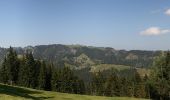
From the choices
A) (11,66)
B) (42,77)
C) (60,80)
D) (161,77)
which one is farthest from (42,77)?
(161,77)

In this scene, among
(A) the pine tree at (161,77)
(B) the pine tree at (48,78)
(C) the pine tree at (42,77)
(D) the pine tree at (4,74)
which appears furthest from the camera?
(B) the pine tree at (48,78)

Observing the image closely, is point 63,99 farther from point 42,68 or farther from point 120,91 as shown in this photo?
point 120,91

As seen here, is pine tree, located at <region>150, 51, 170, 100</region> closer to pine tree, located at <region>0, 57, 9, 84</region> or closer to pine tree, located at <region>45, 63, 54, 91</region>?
pine tree, located at <region>45, 63, 54, 91</region>

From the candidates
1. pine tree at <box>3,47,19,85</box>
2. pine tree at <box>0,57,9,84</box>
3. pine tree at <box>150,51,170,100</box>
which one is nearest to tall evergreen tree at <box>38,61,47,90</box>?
pine tree at <box>3,47,19,85</box>

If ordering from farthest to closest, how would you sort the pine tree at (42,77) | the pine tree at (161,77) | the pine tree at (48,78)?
the pine tree at (48,78), the pine tree at (42,77), the pine tree at (161,77)

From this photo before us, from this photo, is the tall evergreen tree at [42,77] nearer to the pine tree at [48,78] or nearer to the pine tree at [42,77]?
the pine tree at [42,77]

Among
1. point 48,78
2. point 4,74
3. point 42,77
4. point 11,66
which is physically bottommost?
point 48,78

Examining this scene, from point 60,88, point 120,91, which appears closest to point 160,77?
point 120,91

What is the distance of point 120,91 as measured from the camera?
5974 inches

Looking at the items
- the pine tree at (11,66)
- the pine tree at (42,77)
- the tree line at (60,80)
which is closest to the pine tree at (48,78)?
the tree line at (60,80)

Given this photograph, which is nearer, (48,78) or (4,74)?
(4,74)

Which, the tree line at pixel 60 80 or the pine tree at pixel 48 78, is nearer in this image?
the tree line at pixel 60 80

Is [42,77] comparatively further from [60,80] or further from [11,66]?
[11,66]

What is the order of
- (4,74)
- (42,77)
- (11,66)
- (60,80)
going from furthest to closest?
(60,80), (42,77), (4,74), (11,66)
